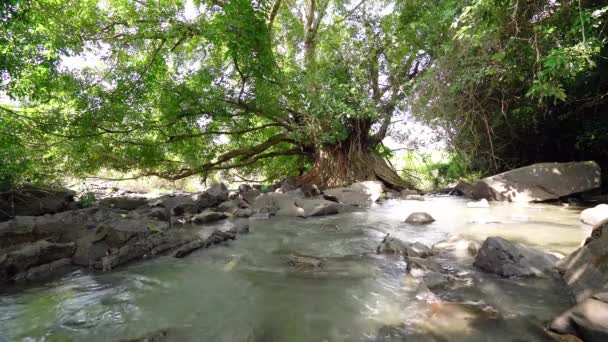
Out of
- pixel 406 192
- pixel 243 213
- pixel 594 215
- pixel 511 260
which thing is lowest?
pixel 594 215

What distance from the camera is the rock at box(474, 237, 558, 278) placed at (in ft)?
9.63

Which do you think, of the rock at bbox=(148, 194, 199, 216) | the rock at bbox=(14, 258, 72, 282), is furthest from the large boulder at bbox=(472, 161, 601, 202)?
the rock at bbox=(14, 258, 72, 282)

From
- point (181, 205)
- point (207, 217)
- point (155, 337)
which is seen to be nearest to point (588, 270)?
point (155, 337)

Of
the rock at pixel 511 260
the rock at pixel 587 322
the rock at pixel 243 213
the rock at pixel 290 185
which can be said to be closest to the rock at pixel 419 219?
the rock at pixel 511 260

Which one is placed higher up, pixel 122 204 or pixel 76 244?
pixel 122 204

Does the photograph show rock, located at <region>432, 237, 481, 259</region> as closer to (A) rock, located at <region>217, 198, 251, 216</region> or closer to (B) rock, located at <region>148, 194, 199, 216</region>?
(A) rock, located at <region>217, 198, 251, 216</region>

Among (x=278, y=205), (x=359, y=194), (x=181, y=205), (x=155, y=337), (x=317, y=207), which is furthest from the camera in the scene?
(x=359, y=194)

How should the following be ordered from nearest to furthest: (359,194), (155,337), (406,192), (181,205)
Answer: (155,337) → (181,205) → (359,194) → (406,192)

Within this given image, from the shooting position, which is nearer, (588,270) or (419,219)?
(588,270)

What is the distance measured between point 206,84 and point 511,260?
28.0 ft

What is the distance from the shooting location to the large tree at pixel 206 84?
7199mm

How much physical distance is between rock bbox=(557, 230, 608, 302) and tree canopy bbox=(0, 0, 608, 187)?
289 centimetres

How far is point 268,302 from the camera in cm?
262

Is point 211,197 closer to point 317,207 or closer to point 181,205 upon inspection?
point 181,205
